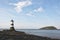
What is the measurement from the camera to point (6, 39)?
791 inches

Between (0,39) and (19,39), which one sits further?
(19,39)

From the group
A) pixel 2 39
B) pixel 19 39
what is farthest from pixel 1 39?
pixel 19 39

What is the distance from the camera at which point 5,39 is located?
20.1 metres

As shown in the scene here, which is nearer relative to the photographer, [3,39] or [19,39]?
[3,39]

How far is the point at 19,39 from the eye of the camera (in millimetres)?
21219

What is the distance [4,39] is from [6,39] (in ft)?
0.98

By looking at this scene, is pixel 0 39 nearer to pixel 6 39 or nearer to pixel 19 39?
pixel 6 39

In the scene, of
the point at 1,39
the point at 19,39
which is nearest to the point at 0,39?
the point at 1,39

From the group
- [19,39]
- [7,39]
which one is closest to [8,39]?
[7,39]

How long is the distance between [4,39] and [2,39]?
0.97 ft

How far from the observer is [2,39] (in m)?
20.0

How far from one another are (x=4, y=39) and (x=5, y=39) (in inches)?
6.0

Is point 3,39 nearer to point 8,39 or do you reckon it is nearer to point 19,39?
point 8,39

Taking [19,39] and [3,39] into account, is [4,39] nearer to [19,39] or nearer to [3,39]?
[3,39]
